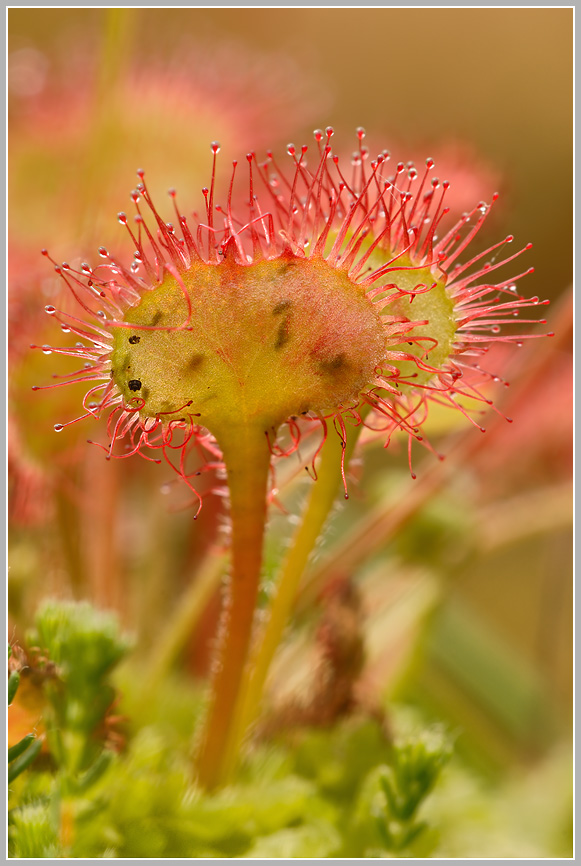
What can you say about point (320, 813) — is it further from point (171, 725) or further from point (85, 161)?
point (85, 161)

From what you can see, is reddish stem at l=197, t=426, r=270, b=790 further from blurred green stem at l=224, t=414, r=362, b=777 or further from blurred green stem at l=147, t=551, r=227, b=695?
blurred green stem at l=147, t=551, r=227, b=695

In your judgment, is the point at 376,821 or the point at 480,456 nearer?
the point at 376,821

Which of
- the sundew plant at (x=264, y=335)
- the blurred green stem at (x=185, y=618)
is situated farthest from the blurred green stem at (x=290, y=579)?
the blurred green stem at (x=185, y=618)

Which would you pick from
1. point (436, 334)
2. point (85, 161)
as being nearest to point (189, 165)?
point (85, 161)

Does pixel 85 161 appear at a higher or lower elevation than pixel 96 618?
higher

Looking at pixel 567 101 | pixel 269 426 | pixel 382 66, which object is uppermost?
pixel 382 66

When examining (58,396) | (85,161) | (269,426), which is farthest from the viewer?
(85,161)

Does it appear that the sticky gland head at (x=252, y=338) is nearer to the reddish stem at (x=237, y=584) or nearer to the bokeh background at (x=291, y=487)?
the reddish stem at (x=237, y=584)

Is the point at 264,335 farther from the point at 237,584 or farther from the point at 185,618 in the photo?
the point at 185,618

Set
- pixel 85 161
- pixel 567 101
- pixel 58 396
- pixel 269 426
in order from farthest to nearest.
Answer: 1. pixel 567 101
2. pixel 85 161
3. pixel 58 396
4. pixel 269 426
